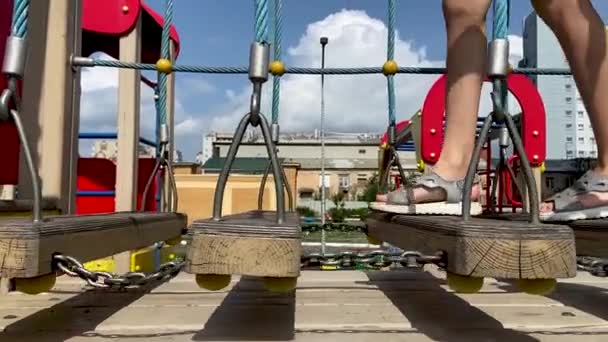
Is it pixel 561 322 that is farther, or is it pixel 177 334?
pixel 561 322

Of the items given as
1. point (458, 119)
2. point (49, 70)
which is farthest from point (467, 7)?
point (49, 70)

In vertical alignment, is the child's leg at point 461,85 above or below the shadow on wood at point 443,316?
above

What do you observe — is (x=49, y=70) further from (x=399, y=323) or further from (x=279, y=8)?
(x=399, y=323)

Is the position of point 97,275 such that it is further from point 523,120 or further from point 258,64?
point 523,120

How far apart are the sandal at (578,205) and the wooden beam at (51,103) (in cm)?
159

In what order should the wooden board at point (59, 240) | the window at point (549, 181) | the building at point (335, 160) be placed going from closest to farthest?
the wooden board at point (59, 240)
the window at point (549, 181)
the building at point (335, 160)

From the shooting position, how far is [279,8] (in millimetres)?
2383

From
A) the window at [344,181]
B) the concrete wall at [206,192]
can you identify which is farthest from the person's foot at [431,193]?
the window at [344,181]

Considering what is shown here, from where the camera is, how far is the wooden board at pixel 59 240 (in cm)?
94

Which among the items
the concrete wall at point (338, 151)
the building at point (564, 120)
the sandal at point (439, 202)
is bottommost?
the sandal at point (439, 202)

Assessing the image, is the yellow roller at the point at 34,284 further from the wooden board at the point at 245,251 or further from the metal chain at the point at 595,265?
the metal chain at the point at 595,265

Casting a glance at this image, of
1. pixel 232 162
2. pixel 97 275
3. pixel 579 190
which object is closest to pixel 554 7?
pixel 579 190

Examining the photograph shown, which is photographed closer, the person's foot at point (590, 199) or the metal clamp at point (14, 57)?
the metal clamp at point (14, 57)

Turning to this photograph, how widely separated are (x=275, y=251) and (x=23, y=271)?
1.28 feet
